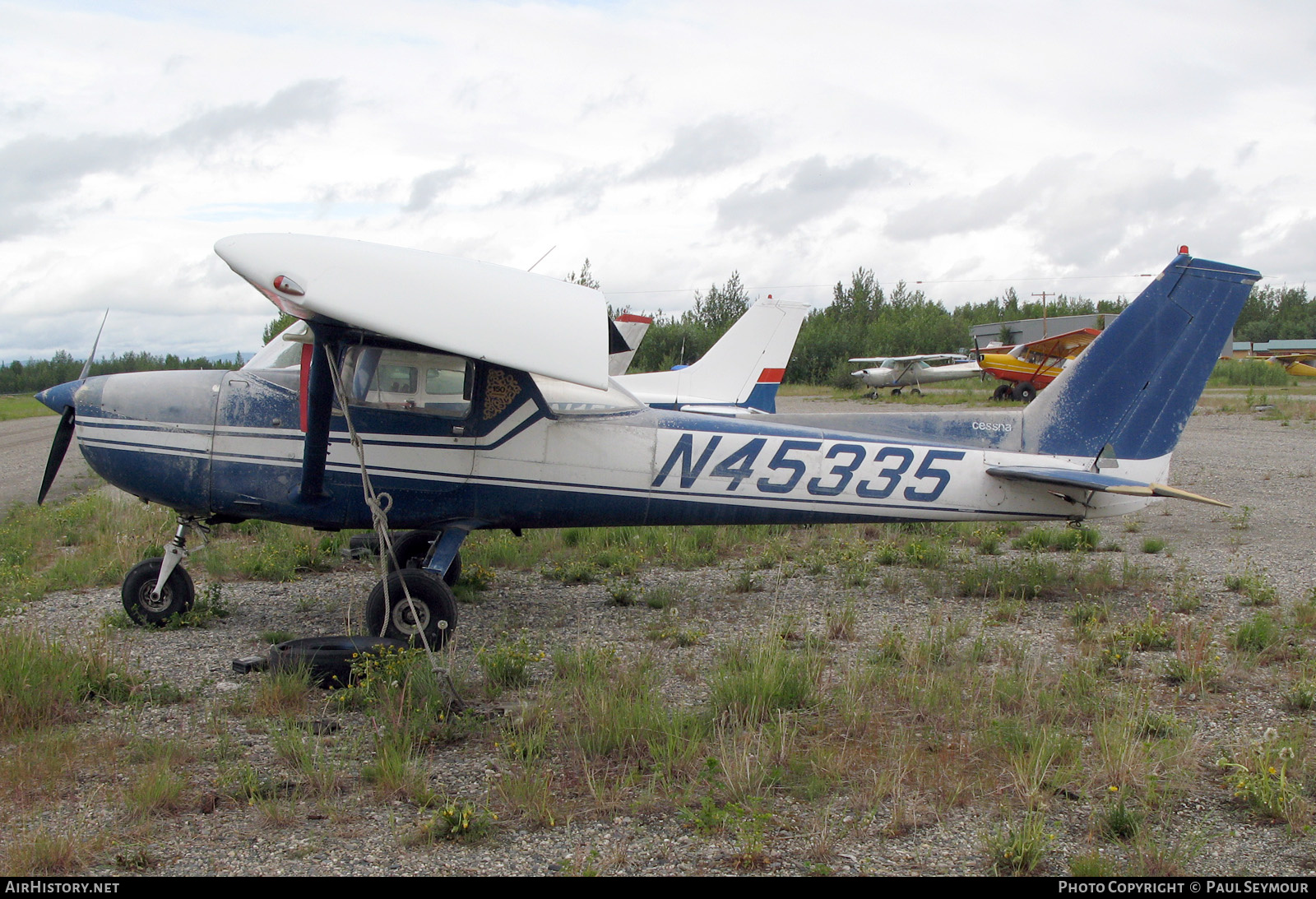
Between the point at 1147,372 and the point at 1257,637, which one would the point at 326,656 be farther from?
the point at 1147,372

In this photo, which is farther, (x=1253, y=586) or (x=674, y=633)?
(x=1253, y=586)

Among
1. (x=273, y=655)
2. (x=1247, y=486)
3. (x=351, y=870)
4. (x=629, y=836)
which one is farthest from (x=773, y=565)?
(x=1247, y=486)

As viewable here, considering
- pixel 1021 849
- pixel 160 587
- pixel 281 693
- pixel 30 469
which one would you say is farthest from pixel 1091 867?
pixel 30 469

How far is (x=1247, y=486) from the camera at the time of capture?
1221 centimetres

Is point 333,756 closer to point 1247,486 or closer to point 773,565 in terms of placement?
point 773,565

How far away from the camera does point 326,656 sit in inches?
195

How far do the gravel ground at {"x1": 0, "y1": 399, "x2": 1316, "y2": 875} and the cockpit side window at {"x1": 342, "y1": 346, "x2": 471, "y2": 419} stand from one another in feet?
5.41

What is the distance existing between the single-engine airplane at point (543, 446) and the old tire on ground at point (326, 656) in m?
0.46

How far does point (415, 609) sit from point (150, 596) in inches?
84.9

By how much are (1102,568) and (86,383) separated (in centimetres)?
796

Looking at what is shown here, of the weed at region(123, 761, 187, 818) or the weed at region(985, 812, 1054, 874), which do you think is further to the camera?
the weed at region(123, 761, 187, 818)

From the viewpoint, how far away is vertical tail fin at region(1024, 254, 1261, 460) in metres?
6.79

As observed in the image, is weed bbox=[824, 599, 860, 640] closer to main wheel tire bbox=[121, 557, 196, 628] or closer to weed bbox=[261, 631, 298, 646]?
weed bbox=[261, 631, 298, 646]

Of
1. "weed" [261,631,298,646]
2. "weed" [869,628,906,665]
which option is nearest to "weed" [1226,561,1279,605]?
"weed" [869,628,906,665]
